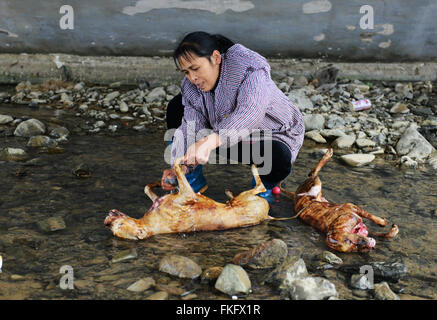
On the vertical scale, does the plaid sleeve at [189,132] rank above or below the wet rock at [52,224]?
above

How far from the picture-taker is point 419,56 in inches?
298

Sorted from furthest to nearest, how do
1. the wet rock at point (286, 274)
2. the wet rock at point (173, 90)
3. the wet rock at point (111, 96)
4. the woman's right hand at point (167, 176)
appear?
the wet rock at point (173, 90)
the wet rock at point (111, 96)
the woman's right hand at point (167, 176)
the wet rock at point (286, 274)

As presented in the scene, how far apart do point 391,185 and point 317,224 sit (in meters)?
1.42

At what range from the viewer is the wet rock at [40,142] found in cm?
505

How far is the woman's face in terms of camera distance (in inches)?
123

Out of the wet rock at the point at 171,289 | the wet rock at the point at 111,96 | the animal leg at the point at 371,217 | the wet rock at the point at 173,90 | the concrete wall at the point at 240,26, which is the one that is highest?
the concrete wall at the point at 240,26

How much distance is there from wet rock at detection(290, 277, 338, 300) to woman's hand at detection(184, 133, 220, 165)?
1.00 m

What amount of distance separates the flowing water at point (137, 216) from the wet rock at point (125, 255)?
0.08ft

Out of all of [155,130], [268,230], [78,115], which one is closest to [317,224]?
[268,230]

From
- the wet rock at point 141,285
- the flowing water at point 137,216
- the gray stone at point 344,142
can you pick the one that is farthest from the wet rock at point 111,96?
the wet rock at point 141,285

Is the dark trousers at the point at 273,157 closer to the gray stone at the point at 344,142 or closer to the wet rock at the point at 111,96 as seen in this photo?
the gray stone at the point at 344,142

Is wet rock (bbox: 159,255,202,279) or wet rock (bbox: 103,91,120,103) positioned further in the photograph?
wet rock (bbox: 103,91,120,103)

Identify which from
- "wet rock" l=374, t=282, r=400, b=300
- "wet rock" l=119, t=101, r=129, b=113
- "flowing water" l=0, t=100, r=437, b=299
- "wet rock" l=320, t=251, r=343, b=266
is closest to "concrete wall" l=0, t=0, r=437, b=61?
"wet rock" l=119, t=101, r=129, b=113

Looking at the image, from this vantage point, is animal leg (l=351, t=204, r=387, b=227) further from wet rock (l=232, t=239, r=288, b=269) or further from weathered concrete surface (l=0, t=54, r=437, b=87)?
weathered concrete surface (l=0, t=54, r=437, b=87)
